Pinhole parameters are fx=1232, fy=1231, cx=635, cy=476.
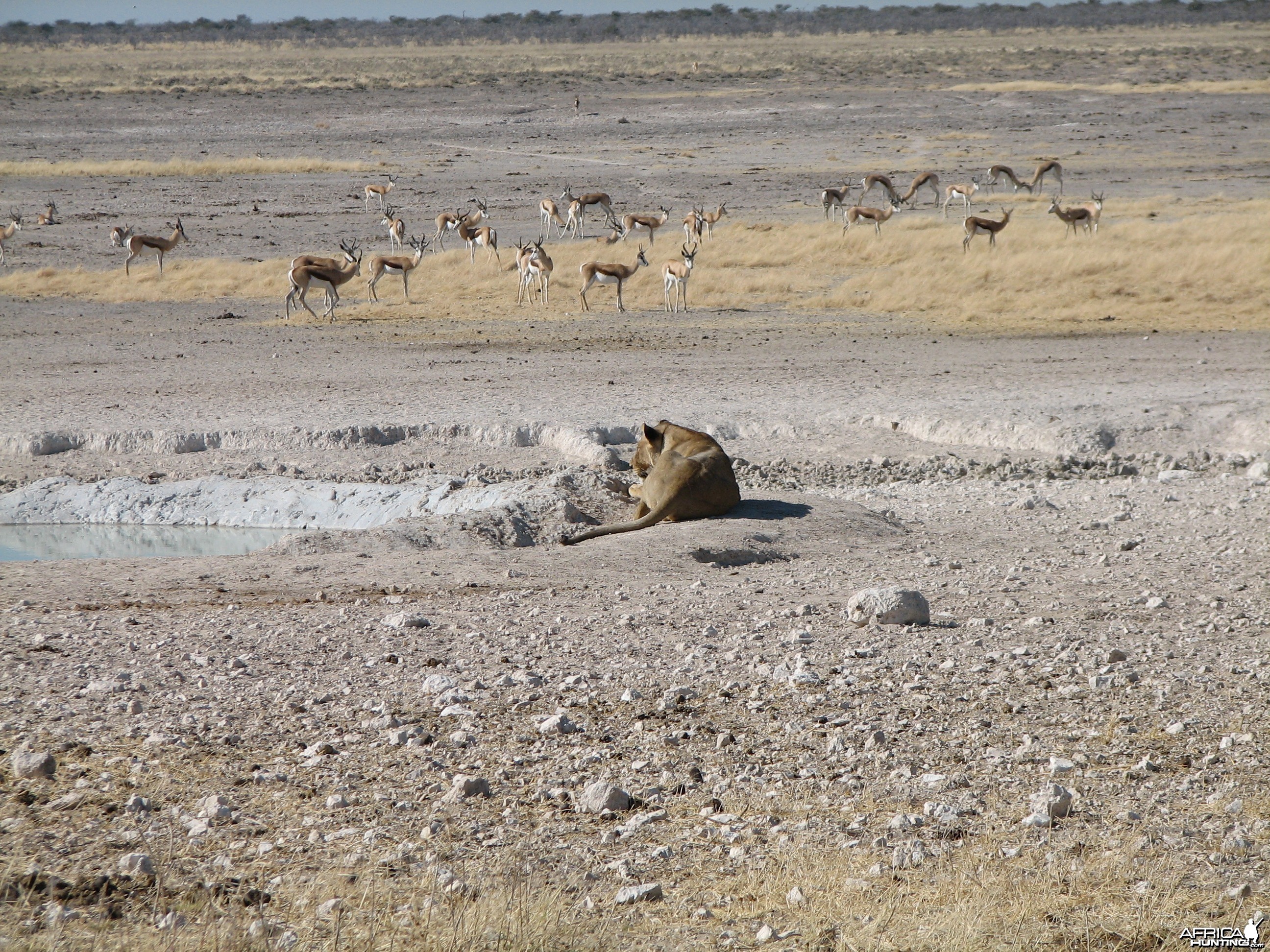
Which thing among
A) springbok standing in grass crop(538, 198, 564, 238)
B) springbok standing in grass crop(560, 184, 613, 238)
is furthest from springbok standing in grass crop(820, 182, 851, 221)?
springbok standing in grass crop(538, 198, 564, 238)

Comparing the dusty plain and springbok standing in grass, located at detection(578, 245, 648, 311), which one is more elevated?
springbok standing in grass, located at detection(578, 245, 648, 311)

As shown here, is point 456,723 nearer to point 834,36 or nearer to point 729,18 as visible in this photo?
point 834,36

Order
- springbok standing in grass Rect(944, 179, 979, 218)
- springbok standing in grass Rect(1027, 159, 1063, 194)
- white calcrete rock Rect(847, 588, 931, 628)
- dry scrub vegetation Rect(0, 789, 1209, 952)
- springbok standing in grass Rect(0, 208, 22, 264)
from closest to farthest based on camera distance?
dry scrub vegetation Rect(0, 789, 1209, 952), white calcrete rock Rect(847, 588, 931, 628), springbok standing in grass Rect(0, 208, 22, 264), springbok standing in grass Rect(944, 179, 979, 218), springbok standing in grass Rect(1027, 159, 1063, 194)

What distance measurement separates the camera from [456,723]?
4500mm

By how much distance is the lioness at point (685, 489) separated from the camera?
7660 millimetres

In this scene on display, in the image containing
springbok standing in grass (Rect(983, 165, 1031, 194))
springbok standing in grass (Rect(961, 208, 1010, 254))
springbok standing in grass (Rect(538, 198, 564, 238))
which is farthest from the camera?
springbok standing in grass (Rect(983, 165, 1031, 194))

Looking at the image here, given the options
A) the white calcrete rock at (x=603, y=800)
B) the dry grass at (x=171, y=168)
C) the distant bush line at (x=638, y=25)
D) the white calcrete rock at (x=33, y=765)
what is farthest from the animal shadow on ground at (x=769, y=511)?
the distant bush line at (x=638, y=25)

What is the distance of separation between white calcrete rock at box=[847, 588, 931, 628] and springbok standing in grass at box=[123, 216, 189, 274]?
18914 mm

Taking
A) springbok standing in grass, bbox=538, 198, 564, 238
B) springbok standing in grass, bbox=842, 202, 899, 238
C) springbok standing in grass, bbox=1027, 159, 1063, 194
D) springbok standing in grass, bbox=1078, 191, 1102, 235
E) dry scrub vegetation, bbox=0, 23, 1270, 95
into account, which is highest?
dry scrub vegetation, bbox=0, 23, 1270, 95

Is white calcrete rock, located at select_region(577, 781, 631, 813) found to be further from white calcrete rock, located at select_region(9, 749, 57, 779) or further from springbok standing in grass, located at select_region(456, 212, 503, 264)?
springbok standing in grass, located at select_region(456, 212, 503, 264)

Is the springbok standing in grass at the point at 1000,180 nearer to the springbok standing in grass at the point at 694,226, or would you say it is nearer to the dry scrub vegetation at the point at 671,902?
the springbok standing in grass at the point at 694,226

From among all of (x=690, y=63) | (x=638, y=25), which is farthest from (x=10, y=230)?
(x=638, y=25)

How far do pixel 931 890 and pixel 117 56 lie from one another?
291 ft

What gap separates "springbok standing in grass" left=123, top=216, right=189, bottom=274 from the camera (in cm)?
2212
